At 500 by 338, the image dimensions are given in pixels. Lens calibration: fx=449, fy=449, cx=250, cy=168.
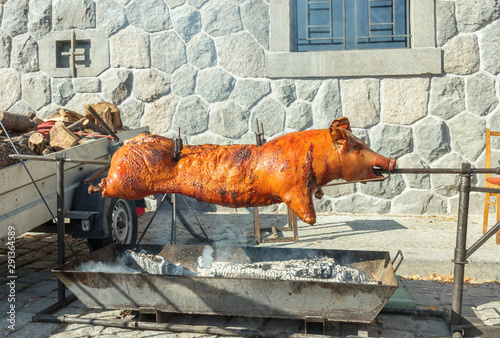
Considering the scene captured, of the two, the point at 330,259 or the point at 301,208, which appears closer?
→ the point at 301,208

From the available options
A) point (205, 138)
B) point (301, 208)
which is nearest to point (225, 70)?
point (205, 138)

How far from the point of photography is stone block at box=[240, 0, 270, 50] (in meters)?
6.28

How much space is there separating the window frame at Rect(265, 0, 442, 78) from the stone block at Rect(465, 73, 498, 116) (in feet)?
1.55

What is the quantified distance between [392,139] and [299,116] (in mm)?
1311

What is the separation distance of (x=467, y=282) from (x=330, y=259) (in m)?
1.47

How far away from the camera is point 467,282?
397cm

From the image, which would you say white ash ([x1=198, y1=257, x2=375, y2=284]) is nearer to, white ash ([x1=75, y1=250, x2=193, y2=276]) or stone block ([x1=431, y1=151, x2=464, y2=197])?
white ash ([x1=75, y1=250, x2=193, y2=276])

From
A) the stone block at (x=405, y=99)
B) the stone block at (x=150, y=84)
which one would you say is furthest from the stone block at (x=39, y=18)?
the stone block at (x=405, y=99)

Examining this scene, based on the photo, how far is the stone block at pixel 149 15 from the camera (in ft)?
21.3

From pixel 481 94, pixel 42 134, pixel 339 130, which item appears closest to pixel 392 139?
pixel 481 94

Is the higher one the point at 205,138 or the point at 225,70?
the point at 225,70

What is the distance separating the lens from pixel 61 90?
6.84 meters

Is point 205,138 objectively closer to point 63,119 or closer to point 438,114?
point 63,119

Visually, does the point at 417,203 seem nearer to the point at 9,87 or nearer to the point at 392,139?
the point at 392,139
